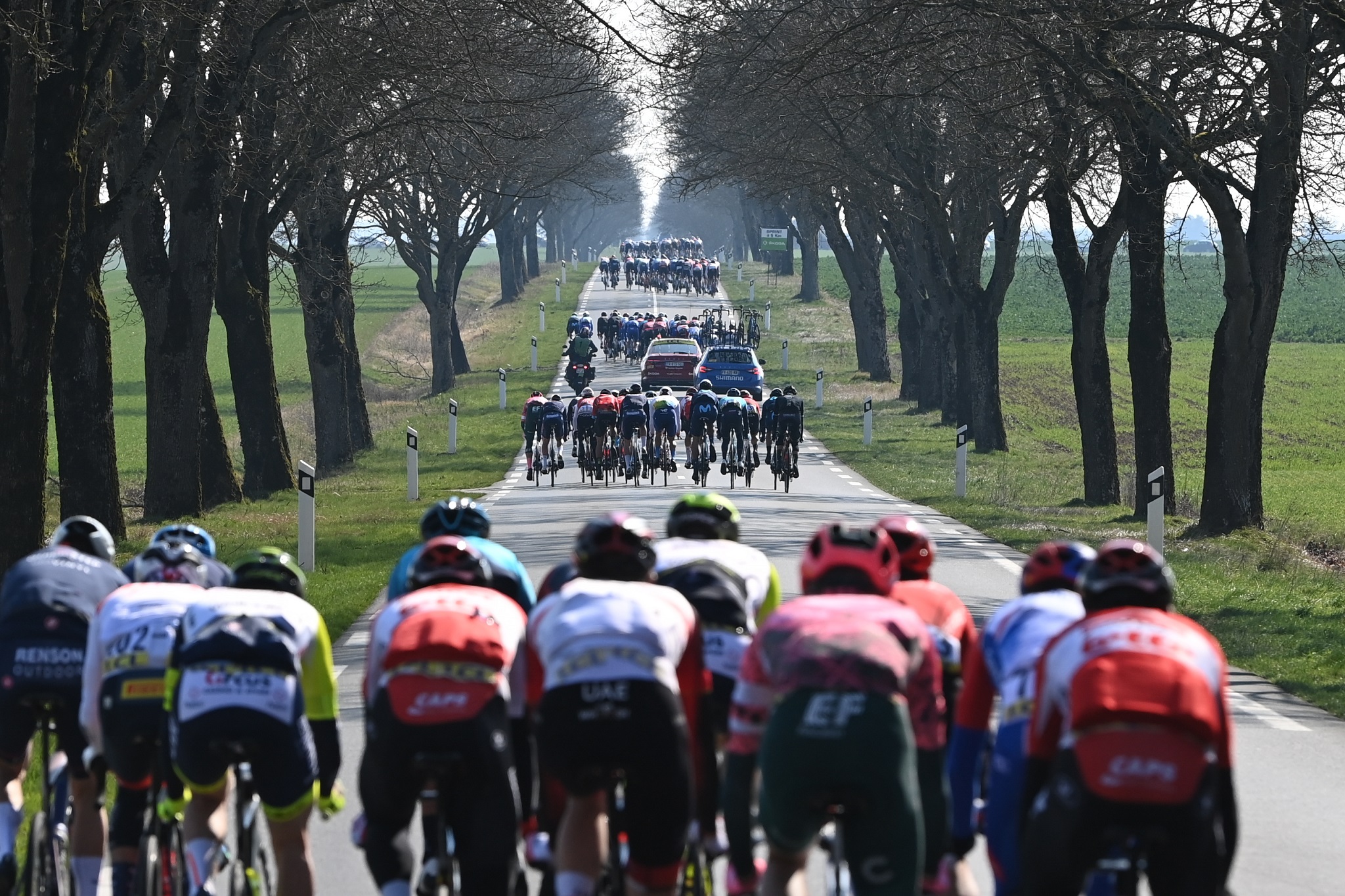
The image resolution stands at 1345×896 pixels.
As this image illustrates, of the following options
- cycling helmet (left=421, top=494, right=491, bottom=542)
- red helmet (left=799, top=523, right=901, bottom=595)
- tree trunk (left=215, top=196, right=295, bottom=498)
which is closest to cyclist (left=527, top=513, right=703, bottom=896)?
red helmet (left=799, top=523, right=901, bottom=595)

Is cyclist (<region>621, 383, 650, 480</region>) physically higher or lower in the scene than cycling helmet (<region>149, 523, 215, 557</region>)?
lower

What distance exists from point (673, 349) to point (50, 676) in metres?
44.6

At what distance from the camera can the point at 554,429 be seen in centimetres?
2962

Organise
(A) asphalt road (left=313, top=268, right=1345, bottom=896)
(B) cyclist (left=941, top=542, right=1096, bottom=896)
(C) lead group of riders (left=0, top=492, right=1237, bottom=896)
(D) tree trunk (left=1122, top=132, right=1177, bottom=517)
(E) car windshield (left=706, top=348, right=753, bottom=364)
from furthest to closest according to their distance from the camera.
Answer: (E) car windshield (left=706, top=348, right=753, bottom=364), (D) tree trunk (left=1122, top=132, right=1177, bottom=517), (A) asphalt road (left=313, top=268, right=1345, bottom=896), (B) cyclist (left=941, top=542, right=1096, bottom=896), (C) lead group of riders (left=0, top=492, right=1237, bottom=896)

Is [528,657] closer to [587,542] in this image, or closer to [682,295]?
[587,542]

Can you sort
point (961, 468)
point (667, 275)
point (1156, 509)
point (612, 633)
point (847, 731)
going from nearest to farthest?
point (847, 731) < point (612, 633) < point (1156, 509) < point (961, 468) < point (667, 275)

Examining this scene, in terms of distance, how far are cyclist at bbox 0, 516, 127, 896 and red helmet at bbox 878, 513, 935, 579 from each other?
2946 millimetres

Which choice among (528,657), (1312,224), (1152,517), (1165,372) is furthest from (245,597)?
(1165,372)

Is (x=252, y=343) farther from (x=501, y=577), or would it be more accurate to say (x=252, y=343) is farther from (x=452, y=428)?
(x=501, y=577)

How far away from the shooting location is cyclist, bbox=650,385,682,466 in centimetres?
2900

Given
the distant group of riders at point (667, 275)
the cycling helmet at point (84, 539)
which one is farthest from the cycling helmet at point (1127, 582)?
the distant group of riders at point (667, 275)

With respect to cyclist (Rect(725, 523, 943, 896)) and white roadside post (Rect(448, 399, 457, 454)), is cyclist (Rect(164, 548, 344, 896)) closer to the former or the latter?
cyclist (Rect(725, 523, 943, 896))

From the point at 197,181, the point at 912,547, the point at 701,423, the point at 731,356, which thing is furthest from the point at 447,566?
the point at 731,356

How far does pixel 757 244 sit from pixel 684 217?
92.3m
